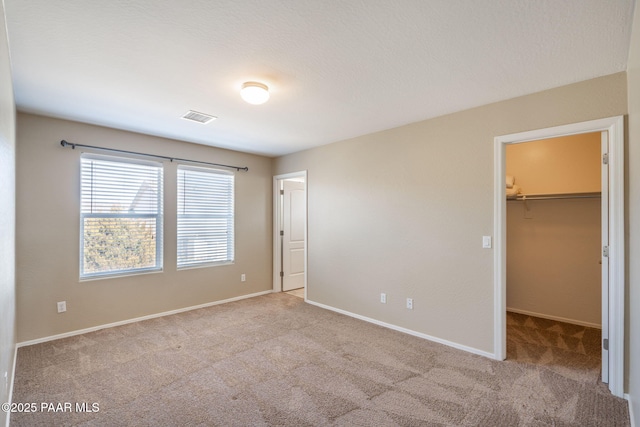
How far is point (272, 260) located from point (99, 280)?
2.63m

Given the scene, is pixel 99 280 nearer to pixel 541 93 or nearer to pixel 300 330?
pixel 300 330

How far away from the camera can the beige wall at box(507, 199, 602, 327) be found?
12.4ft

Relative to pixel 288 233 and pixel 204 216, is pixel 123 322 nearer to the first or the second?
pixel 204 216

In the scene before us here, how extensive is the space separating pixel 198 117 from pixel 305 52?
1830mm

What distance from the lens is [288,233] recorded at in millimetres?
5738

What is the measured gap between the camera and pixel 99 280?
3.72m

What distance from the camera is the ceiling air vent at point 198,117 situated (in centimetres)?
328

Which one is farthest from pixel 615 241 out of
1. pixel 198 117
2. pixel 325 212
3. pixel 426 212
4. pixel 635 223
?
pixel 198 117

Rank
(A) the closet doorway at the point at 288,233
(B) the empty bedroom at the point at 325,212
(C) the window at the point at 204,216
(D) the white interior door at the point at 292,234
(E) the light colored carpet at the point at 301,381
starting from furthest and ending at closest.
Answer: (D) the white interior door at the point at 292,234
(A) the closet doorway at the point at 288,233
(C) the window at the point at 204,216
(E) the light colored carpet at the point at 301,381
(B) the empty bedroom at the point at 325,212

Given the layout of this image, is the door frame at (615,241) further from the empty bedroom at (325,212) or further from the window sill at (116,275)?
the window sill at (116,275)

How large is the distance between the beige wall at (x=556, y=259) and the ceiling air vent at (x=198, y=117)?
4247mm

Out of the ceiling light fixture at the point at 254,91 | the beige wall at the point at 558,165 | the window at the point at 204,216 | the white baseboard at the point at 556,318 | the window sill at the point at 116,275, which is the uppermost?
the ceiling light fixture at the point at 254,91

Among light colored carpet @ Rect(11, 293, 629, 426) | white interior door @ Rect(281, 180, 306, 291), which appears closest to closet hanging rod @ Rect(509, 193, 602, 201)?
light colored carpet @ Rect(11, 293, 629, 426)

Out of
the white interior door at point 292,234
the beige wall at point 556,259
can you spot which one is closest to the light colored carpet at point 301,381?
the beige wall at point 556,259
